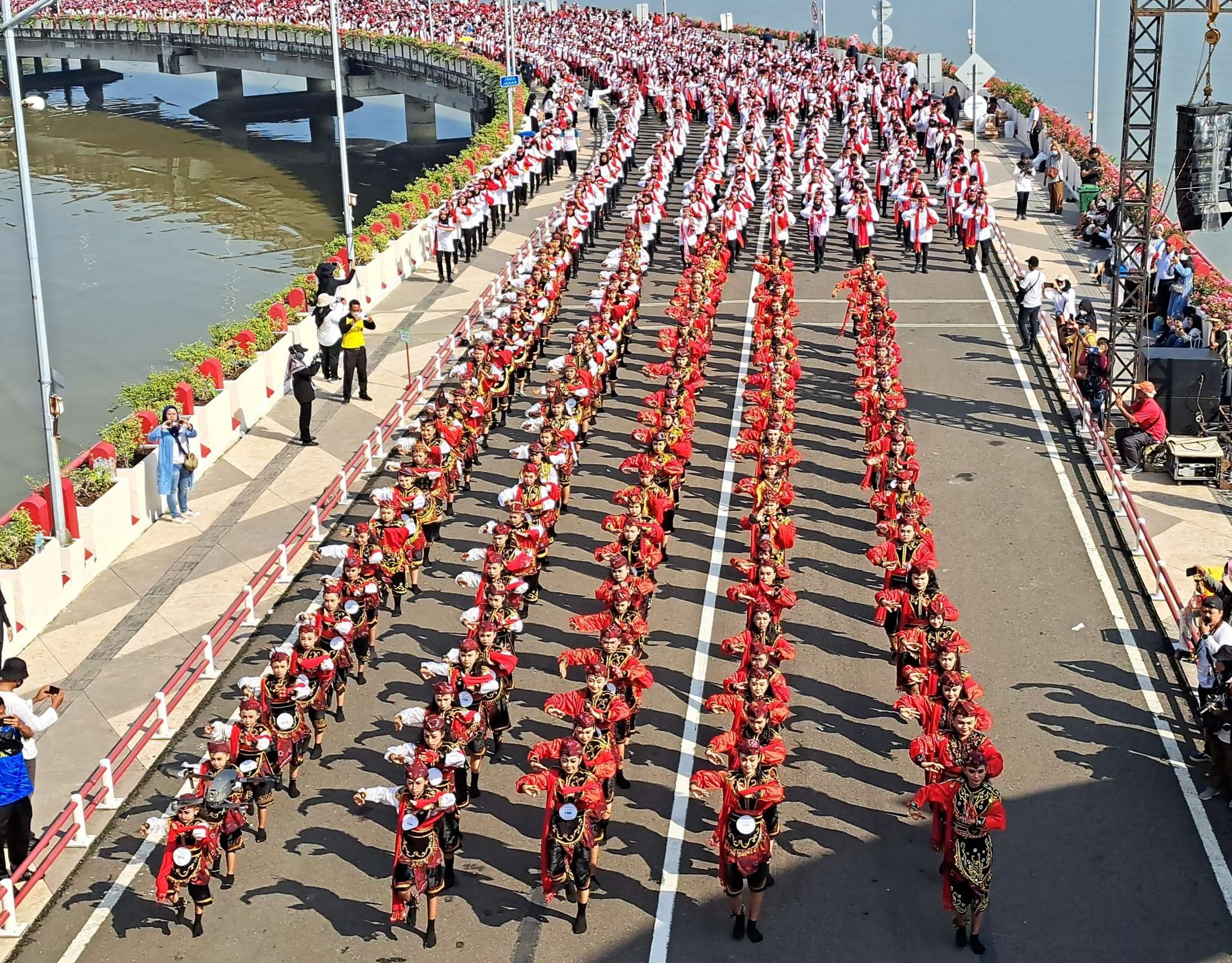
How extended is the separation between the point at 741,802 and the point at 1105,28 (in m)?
105

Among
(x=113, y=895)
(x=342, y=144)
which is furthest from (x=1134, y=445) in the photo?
(x=342, y=144)

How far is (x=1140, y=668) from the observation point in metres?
15.8

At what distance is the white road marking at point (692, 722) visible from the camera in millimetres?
12344

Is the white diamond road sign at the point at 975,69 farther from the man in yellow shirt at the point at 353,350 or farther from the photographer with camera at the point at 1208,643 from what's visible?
the photographer with camera at the point at 1208,643

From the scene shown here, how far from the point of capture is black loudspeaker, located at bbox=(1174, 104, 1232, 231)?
2064 cm

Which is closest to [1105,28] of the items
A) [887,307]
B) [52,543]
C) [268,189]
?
[268,189]

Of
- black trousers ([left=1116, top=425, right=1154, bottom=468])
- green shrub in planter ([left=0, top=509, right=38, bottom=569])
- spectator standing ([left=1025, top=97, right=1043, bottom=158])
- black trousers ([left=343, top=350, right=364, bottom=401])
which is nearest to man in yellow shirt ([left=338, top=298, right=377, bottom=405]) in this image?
black trousers ([left=343, top=350, right=364, bottom=401])

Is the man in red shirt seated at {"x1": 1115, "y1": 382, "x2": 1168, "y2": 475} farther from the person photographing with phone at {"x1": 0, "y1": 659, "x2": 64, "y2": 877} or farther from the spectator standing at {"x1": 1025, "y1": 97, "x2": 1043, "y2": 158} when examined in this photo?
the spectator standing at {"x1": 1025, "y1": 97, "x2": 1043, "y2": 158}

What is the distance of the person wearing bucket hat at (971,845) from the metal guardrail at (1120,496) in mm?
4931

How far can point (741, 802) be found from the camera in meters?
12.0

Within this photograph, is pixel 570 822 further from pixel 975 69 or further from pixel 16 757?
pixel 975 69

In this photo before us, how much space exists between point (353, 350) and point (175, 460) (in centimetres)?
515

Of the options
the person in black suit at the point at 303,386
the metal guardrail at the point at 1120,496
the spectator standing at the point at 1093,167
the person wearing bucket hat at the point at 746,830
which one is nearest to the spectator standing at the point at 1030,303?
the metal guardrail at the point at 1120,496

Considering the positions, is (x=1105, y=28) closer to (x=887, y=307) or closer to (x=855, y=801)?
(x=887, y=307)
